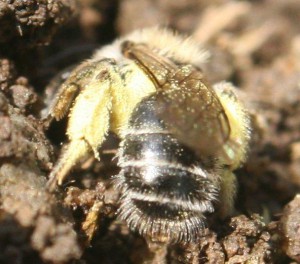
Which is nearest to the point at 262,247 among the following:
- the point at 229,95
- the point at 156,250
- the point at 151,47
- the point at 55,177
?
the point at 156,250

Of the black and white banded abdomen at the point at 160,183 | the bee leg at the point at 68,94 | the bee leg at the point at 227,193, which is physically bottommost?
the black and white banded abdomen at the point at 160,183

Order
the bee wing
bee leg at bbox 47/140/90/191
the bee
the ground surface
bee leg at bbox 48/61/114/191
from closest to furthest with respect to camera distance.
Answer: the bee wing, the ground surface, the bee, bee leg at bbox 47/140/90/191, bee leg at bbox 48/61/114/191

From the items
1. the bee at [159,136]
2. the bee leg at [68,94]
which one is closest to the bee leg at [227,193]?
the bee at [159,136]

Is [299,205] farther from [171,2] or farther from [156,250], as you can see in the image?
[171,2]

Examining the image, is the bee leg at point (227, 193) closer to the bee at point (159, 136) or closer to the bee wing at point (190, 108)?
the bee at point (159, 136)

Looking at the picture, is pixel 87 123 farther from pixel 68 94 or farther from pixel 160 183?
pixel 160 183

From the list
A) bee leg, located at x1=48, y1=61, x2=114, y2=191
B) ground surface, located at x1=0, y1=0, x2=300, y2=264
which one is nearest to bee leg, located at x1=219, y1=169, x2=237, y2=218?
ground surface, located at x1=0, y1=0, x2=300, y2=264

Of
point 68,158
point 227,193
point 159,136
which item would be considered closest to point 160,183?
point 159,136

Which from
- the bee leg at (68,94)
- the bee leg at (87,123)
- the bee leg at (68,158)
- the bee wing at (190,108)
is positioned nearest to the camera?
the bee wing at (190,108)

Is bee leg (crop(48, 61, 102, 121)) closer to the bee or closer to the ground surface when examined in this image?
the bee
